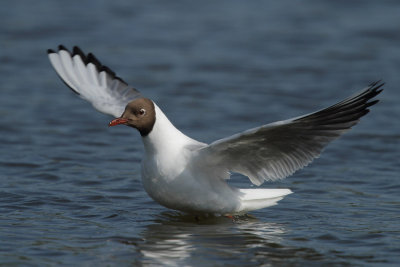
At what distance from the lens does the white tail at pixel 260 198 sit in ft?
25.5

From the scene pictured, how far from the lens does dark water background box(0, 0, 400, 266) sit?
23.3ft

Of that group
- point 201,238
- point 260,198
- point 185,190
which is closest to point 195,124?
point 260,198

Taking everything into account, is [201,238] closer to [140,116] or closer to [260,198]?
[260,198]

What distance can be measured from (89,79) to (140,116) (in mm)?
2257

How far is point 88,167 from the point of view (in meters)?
9.90

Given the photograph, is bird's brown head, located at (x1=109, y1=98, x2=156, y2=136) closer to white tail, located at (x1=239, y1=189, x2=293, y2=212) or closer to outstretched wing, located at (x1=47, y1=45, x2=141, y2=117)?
white tail, located at (x1=239, y1=189, x2=293, y2=212)

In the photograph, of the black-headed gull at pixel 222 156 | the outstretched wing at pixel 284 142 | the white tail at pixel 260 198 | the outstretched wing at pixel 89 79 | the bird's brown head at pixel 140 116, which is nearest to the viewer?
the outstretched wing at pixel 284 142

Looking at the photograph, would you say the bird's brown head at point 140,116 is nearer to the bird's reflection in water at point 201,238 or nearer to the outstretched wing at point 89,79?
the bird's reflection in water at point 201,238

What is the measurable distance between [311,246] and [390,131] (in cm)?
488

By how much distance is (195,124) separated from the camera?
1178 centimetres

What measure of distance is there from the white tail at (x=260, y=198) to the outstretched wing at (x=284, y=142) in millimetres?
185

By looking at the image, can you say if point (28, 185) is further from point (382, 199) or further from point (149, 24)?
point (149, 24)

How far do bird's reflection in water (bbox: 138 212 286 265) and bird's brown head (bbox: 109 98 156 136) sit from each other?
99 cm

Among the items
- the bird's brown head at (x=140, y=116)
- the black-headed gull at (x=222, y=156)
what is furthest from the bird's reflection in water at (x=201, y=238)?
the bird's brown head at (x=140, y=116)
